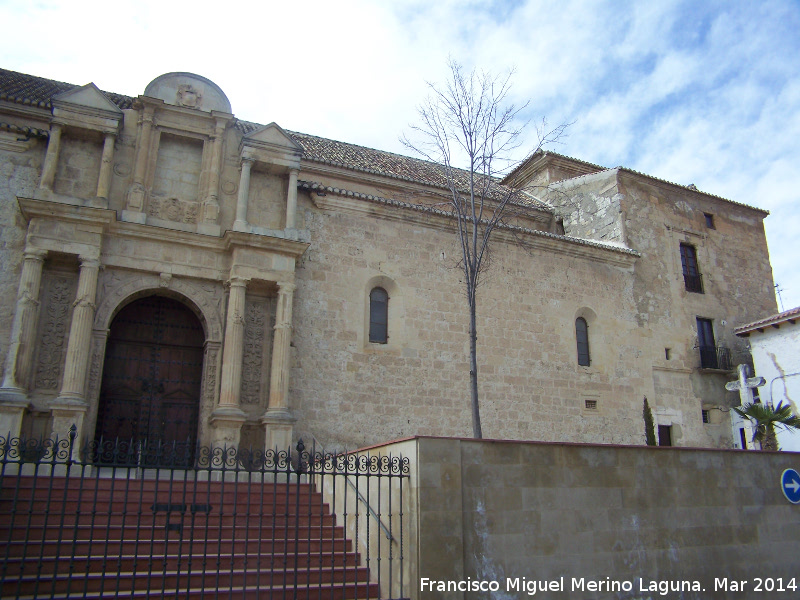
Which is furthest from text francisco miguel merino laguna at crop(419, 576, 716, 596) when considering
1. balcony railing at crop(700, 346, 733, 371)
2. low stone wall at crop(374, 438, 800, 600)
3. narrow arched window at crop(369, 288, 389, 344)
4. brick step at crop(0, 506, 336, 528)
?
balcony railing at crop(700, 346, 733, 371)

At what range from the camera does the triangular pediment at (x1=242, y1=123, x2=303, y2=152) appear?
1341cm

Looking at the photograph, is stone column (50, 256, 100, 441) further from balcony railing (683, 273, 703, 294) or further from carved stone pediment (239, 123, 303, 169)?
balcony railing (683, 273, 703, 294)

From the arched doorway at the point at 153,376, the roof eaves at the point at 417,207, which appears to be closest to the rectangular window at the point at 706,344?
the roof eaves at the point at 417,207

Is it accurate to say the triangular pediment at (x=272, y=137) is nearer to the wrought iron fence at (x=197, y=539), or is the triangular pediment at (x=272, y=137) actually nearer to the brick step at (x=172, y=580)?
the wrought iron fence at (x=197, y=539)

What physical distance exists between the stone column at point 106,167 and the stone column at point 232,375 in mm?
2893

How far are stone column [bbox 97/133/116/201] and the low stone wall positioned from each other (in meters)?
8.15

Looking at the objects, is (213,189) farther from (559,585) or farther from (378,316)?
(559,585)

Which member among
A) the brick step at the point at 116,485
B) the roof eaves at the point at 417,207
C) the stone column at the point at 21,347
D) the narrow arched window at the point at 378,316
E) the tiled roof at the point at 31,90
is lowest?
the brick step at the point at 116,485

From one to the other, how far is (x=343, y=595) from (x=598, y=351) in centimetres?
1145

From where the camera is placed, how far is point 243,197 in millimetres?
13125

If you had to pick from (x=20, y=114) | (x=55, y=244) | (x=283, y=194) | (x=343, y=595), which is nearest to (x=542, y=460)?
(x=343, y=595)

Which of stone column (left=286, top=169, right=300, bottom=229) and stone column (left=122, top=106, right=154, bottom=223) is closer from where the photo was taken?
stone column (left=122, top=106, right=154, bottom=223)

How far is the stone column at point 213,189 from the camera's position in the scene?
12.8 meters

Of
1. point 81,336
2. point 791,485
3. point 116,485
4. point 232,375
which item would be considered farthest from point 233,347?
point 791,485
